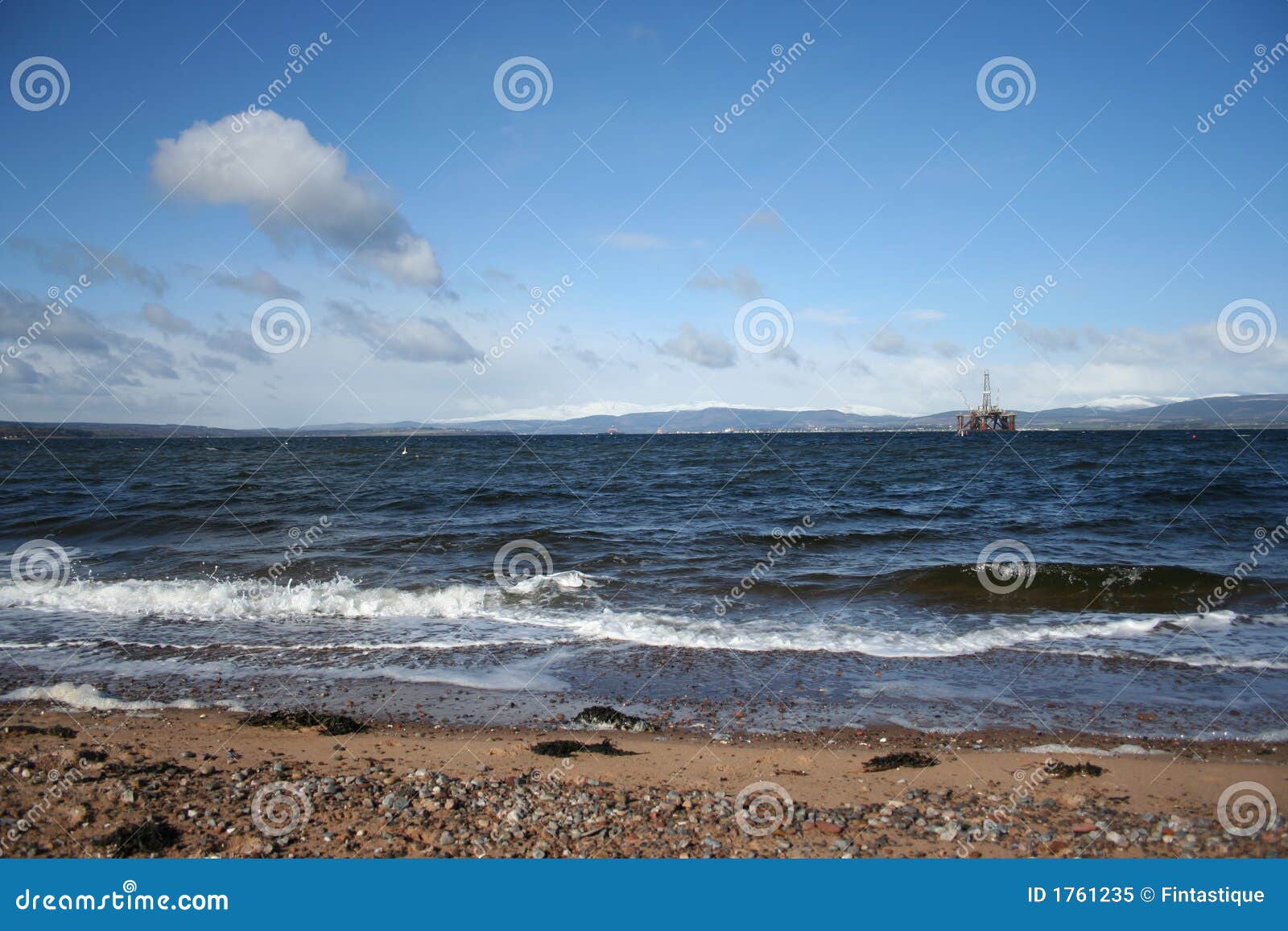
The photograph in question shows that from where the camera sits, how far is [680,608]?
42.7 ft

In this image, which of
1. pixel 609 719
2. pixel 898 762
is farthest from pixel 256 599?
pixel 898 762

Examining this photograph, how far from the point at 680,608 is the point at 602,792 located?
7.37m

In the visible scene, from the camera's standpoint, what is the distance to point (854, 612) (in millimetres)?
12656

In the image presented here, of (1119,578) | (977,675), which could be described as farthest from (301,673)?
(1119,578)

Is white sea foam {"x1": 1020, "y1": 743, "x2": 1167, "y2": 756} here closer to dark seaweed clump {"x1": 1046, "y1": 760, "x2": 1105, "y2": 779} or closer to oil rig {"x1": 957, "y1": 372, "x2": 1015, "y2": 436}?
dark seaweed clump {"x1": 1046, "y1": 760, "x2": 1105, "y2": 779}

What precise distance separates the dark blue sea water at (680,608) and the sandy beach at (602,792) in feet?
2.46

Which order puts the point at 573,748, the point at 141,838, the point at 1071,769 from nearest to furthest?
the point at 141,838 → the point at 1071,769 → the point at 573,748

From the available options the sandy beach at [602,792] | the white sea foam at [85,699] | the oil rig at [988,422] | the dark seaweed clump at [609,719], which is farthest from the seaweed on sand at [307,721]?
the oil rig at [988,422]

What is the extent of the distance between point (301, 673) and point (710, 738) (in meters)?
5.66

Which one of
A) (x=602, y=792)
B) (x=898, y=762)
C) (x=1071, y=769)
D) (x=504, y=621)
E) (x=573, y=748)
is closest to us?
(x=602, y=792)

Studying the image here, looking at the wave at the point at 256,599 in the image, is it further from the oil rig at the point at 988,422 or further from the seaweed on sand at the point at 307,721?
the oil rig at the point at 988,422

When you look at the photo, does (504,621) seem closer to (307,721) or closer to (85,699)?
(307,721)

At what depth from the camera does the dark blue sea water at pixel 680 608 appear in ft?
27.7

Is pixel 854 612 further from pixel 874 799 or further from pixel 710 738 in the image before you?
pixel 874 799
